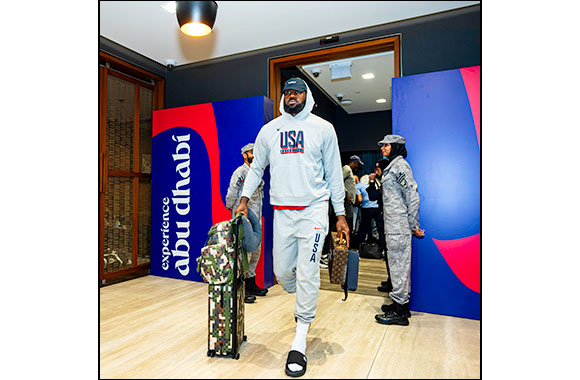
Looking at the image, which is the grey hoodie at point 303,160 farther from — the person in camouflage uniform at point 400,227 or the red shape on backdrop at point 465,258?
the red shape on backdrop at point 465,258

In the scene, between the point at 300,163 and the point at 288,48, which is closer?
the point at 300,163

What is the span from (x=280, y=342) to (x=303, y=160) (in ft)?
3.66

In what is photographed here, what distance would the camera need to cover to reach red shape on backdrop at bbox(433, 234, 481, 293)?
243 cm

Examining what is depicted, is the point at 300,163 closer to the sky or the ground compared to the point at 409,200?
→ closer to the sky

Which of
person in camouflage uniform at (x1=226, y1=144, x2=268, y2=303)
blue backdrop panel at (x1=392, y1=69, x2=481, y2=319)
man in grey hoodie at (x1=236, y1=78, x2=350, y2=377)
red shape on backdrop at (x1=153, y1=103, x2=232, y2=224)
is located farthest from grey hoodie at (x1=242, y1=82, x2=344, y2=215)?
red shape on backdrop at (x1=153, y1=103, x2=232, y2=224)

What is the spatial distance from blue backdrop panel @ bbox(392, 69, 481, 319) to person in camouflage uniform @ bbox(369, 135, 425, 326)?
0.71ft

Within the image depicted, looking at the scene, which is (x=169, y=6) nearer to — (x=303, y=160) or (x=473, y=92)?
(x=303, y=160)

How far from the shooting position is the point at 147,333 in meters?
2.10

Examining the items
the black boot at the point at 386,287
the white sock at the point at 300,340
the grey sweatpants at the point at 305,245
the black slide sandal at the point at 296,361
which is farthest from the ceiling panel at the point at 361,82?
the black slide sandal at the point at 296,361

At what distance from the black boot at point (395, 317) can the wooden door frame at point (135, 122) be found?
8.77 feet

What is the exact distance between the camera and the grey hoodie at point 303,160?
179cm
